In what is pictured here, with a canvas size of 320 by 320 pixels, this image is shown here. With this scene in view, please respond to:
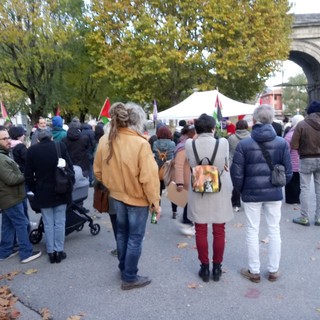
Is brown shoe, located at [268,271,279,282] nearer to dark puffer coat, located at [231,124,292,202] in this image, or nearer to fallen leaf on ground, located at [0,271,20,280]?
dark puffer coat, located at [231,124,292,202]

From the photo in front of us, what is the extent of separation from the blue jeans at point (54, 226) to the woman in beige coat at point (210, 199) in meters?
1.78

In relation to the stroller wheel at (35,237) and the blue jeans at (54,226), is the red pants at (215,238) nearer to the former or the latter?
the blue jeans at (54,226)

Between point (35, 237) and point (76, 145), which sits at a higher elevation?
point (76, 145)

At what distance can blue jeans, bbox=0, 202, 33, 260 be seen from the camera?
4826 mm

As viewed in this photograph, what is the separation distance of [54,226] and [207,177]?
87.4 inches

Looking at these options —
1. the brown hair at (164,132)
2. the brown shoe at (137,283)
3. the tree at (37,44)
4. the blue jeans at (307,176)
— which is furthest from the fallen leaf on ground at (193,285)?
the tree at (37,44)

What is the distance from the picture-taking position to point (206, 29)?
19375 mm

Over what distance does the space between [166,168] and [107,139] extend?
2.62m

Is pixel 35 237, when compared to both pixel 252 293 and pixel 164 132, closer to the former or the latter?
pixel 164 132

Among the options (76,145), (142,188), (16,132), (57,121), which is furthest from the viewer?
(76,145)

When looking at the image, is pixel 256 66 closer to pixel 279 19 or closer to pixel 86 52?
pixel 279 19

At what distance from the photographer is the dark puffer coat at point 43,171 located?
4547 millimetres

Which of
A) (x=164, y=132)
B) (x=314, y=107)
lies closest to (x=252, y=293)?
(x=314, y=107)

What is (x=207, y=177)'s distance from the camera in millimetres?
3898
